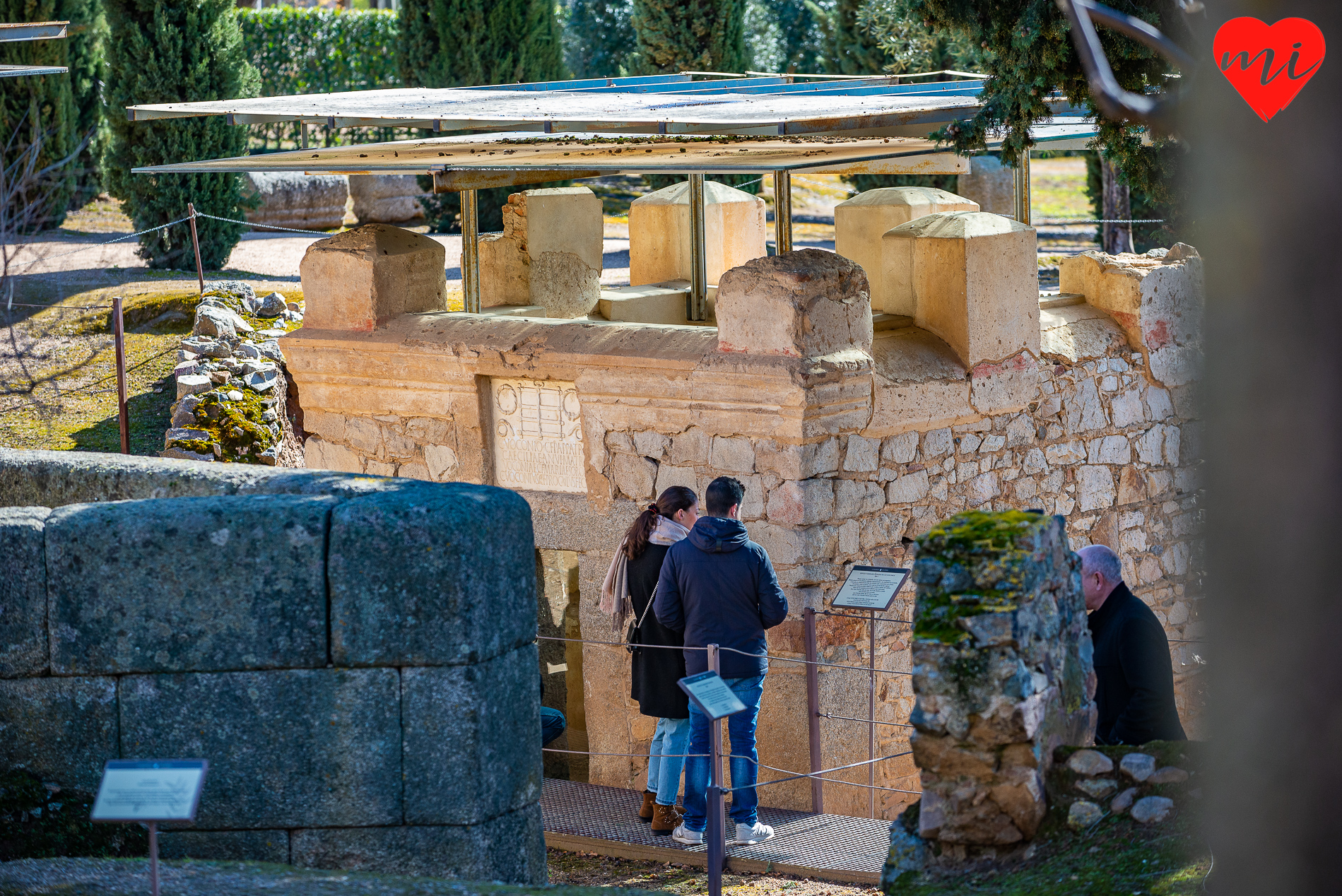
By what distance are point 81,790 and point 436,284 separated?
4.46 m

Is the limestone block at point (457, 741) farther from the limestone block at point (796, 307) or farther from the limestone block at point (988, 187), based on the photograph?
the limestone block at point (988, 187)

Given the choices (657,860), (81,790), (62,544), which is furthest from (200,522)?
(657,860)

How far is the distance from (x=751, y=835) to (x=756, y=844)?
0.04 meters

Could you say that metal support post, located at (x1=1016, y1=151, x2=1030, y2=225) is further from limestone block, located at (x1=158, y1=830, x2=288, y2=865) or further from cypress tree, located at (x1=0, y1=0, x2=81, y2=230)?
cypress tree, located at (x1=0, y1=0, x2=81, y2=230)

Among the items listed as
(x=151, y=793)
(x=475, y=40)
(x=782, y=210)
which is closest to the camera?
(x=151, y=793)

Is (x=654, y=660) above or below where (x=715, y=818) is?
above

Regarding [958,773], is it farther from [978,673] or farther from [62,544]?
[62,544]

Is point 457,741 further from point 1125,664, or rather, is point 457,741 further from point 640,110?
point 640,110

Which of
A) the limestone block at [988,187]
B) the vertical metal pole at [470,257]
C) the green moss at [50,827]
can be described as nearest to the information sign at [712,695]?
the green moss at [50,827]

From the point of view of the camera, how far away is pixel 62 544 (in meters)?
4.12

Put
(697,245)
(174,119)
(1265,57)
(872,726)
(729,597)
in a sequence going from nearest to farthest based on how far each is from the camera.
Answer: (1265,57), (729,597), (872,726), (697,245), (174,119)

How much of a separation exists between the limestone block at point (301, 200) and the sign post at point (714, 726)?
1503cm

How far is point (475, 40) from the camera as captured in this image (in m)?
19.5

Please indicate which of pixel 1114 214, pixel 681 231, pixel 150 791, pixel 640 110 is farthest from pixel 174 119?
pixel 150 791
